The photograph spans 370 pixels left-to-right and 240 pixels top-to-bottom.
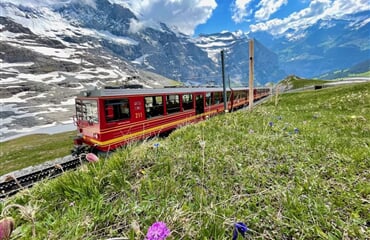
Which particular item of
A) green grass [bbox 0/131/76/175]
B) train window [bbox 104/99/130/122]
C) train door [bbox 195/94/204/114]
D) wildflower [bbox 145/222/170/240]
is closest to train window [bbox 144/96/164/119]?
train window [bbox 104/99/130/122]

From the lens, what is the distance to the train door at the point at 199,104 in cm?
1634

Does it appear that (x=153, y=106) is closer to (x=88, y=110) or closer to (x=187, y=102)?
(x=88, y=110)

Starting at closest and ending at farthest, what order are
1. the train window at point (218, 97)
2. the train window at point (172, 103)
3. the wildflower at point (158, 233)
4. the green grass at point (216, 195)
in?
the wildflower at point (158, 233) < the green grass at point (216, 195) < the train window at point (172, 103) < the train window at point (218, 97)

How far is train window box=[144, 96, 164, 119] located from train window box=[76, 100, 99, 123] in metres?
2.75

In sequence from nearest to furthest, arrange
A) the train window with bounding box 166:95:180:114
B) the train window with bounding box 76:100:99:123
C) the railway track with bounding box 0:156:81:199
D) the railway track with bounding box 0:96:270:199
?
the railway track with bounding box 0:96:270:199, the railway track with bounding box 0:156:81:199, the train window with bounding box 76:100:99:123, the train window with bounding box 166:95:180:114

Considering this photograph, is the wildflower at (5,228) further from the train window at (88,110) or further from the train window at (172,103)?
the train window at (172,103)

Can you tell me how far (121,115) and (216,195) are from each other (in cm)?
929

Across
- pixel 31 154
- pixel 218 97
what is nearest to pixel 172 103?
pixel 218 97

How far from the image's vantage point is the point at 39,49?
147375 millimetres

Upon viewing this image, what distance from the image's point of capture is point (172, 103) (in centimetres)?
1353

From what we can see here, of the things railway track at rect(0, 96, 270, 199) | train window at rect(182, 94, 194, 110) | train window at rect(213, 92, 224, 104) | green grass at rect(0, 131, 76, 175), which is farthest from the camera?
green grass at rect(0, 131, 76, 175)

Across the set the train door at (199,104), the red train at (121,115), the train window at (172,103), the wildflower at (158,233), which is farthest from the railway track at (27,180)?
the train door at (199,104)

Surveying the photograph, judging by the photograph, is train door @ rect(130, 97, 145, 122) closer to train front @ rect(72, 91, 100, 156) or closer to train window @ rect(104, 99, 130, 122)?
train window @ rect(104, 99, 130, 122)

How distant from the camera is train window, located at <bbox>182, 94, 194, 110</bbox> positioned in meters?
14.8
